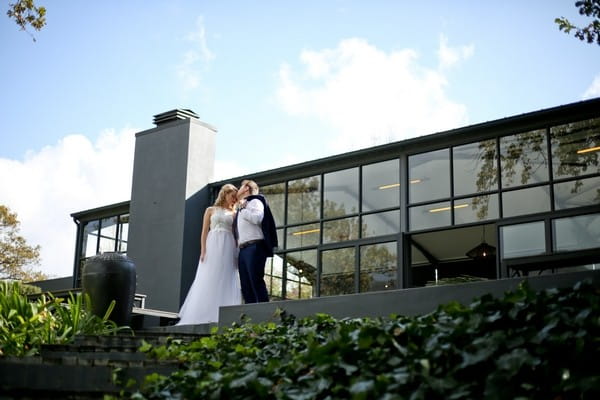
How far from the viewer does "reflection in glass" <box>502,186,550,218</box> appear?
44.1ft

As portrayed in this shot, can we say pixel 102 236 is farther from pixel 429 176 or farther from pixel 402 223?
pixel 429 176

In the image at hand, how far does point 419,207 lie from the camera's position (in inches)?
581

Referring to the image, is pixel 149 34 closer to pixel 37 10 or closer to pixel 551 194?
pixel 37 10

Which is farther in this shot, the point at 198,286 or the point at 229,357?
the point at 198,286

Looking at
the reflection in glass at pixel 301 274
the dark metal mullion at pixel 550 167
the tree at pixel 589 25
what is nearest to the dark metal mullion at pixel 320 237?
the reflection in glass at pixel 301 274

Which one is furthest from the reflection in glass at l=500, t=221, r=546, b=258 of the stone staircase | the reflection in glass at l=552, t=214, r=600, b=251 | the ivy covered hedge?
the stone staircase

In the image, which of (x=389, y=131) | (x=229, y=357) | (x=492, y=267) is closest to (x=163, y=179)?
(x=389, y=131)

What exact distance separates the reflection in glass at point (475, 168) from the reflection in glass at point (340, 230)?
2.27 m

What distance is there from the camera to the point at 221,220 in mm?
9539

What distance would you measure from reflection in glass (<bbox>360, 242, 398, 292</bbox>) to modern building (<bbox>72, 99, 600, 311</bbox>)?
24mm

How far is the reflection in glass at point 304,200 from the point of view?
53.6ft

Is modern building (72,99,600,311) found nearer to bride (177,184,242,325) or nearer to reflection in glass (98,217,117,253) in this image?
reflection in glass (98,217,117,253)

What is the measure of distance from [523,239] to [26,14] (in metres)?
8.85

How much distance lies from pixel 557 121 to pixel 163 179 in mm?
9321
